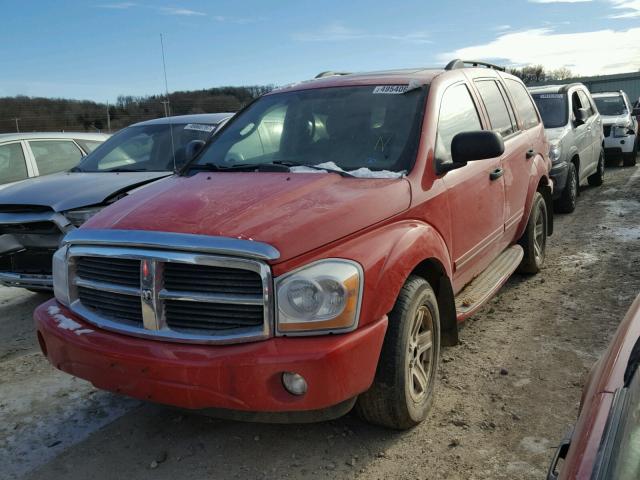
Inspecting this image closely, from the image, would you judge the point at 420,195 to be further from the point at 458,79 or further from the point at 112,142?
the point at 112,142

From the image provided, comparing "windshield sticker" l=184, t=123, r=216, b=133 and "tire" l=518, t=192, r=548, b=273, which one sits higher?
"windshield sticker" l=184, t=123, r=216, b=133

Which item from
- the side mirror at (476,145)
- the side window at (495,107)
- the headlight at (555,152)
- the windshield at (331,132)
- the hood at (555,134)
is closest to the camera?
the side mirror at (476,145)

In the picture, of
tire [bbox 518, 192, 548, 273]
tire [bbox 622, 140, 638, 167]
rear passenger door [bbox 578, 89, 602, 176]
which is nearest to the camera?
tire [bbox 518, 192, 548, 273]

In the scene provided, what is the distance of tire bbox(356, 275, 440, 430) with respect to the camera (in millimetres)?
2781

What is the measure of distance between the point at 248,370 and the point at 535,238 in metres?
4.03

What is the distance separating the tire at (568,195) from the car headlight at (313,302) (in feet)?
23.0

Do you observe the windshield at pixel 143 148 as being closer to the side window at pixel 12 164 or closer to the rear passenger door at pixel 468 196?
the side window at pixel 12 164

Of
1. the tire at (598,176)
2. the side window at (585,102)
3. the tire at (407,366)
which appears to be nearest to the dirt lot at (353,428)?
the tire at (407,366)

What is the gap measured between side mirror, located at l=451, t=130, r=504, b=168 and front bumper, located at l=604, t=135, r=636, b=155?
11631 millimetres

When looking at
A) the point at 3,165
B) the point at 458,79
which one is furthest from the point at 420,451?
the point at 3,165

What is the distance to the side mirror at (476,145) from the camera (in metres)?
3.41

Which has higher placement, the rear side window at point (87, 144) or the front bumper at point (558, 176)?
the rear side window at point (87, 144)

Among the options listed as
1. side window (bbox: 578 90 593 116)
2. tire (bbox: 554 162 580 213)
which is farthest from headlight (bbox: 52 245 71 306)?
side window (bbox: 578 90 593 116)

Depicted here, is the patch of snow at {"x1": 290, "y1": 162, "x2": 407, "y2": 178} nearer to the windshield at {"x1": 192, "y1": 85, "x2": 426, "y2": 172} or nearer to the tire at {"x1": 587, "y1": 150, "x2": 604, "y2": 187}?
the windshield at {"x1": 192, "y1": 85, "x2": 426, "y2": 172}
